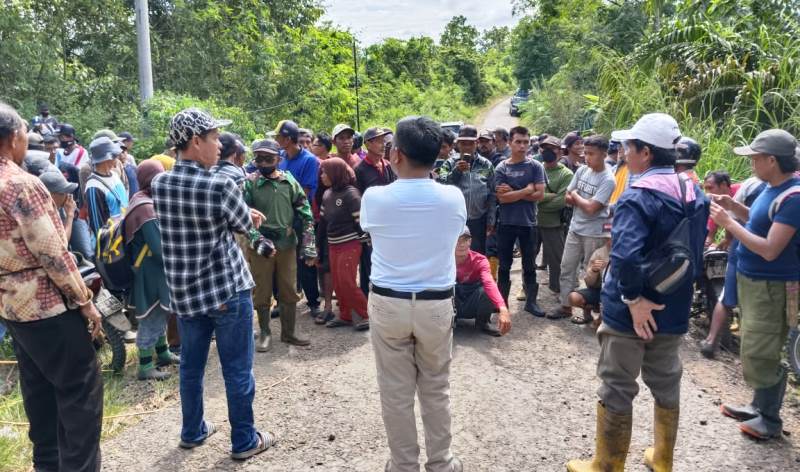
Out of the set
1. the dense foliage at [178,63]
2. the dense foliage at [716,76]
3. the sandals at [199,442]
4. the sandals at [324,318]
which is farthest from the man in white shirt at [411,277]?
the dense foliage at [178,63]

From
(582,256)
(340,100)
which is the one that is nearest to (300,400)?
(582,256)

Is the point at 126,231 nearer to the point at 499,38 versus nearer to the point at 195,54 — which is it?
the point at 195,54

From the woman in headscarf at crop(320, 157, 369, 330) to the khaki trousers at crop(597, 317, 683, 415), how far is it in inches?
117

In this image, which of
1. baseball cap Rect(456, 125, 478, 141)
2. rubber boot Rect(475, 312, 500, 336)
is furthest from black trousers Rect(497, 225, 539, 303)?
baseball cap Rect(456, 125, 478, 141)

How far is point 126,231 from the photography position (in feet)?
15.1

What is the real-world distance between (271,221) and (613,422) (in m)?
3.20

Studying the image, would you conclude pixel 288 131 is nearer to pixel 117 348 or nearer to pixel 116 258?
pixel 116 258

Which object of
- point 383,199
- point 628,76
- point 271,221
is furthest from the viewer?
point 628,76

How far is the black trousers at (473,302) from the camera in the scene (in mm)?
5570

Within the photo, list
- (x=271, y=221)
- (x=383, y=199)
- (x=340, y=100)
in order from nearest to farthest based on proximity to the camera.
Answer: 1. (x=383, y=199)
2. (x=271, y=221)
3. (x=340, y=100)

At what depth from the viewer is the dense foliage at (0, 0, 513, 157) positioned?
12.4m

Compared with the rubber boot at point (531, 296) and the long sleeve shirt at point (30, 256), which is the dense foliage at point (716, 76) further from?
the long sleeve shirt at point (30, 256)

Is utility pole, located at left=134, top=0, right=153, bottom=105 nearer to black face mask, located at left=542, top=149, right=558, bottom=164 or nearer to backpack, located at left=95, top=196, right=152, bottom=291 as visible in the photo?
backpack, located at left=95, top=196, right=152, bottom=291

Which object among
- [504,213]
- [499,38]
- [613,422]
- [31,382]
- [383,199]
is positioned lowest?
[613,422]
